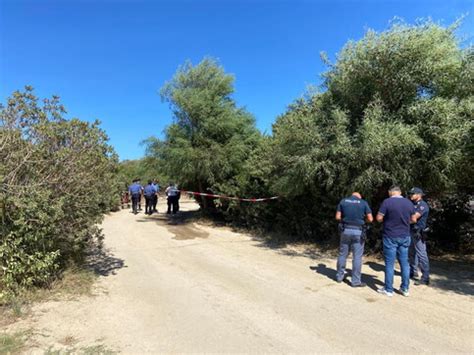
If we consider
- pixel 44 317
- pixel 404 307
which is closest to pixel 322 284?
pixel 404 307

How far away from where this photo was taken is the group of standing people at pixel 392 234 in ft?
20.1

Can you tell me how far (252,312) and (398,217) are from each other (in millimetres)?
2902

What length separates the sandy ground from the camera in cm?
425

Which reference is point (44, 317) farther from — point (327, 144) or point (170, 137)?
point (170, 137)

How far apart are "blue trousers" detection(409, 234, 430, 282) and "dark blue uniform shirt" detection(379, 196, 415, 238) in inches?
29.7

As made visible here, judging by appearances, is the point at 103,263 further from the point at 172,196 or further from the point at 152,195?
the point at 172,196

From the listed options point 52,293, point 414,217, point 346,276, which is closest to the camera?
point 52,293

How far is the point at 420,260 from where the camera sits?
6.70 meters

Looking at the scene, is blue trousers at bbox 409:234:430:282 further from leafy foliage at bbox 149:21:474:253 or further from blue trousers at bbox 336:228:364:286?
leafy foliage at bbox 149:21:474:253

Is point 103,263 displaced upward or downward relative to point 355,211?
downward

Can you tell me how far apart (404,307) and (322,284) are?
4.96 feet

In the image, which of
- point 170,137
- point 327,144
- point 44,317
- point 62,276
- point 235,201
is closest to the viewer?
point 44,317

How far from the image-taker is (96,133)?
22.0 feet

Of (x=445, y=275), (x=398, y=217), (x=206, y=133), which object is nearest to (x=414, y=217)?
(x=398, y=217)
